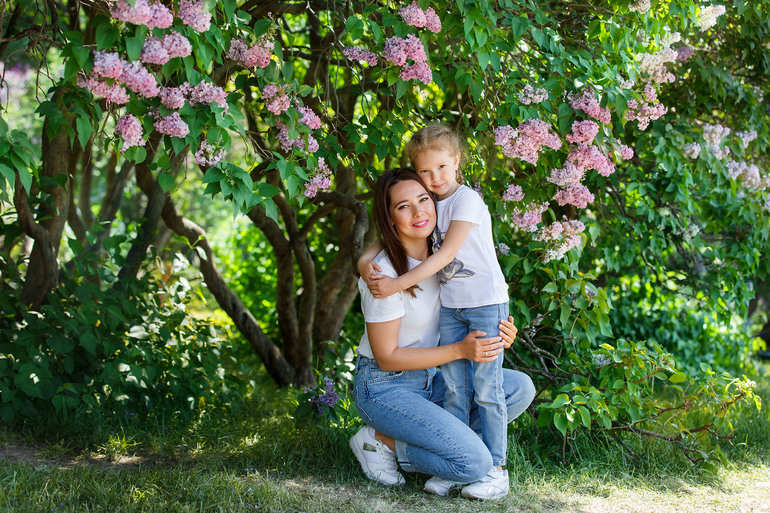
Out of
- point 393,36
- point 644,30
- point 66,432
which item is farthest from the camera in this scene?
point 66,432

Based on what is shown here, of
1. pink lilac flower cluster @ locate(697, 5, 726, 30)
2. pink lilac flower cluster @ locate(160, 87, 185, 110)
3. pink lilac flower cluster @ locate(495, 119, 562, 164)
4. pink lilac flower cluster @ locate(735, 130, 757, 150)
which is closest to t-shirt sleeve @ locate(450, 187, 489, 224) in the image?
pink lilac flower cluster @ locate(495, 119, 562, 164)

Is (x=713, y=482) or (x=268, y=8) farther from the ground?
(x=268, y=8)

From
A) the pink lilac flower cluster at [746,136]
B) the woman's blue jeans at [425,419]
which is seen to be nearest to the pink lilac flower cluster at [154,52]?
the woman's blue jeans at [425,419]

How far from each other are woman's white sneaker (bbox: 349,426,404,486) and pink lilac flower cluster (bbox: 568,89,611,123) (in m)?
1.45

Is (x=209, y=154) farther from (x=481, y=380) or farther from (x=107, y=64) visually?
(x=481, y=380)

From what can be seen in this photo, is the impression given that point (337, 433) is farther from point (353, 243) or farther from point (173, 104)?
point (173, 104)

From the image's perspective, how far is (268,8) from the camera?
2.92 metres

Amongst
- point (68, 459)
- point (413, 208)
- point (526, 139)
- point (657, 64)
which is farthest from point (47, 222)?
point (657, 64)

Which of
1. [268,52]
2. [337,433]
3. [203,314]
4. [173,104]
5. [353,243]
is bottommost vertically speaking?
[337,433]

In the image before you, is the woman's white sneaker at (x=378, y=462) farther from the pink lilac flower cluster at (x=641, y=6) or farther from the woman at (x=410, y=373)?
the pink lilac flower cluster at (x=641, y=6)

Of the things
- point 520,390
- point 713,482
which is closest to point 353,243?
point 520,390

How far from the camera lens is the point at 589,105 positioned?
244 cm

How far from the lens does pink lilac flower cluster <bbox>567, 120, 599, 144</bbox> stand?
2438mm

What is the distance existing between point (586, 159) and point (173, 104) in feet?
4.86
